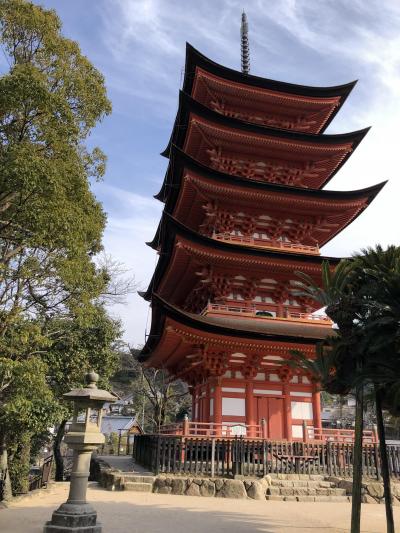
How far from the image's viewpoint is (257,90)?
21.2 metres

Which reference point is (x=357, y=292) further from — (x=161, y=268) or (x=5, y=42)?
(x=161, y=268)

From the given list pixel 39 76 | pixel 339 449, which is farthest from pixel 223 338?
pixel 39 76

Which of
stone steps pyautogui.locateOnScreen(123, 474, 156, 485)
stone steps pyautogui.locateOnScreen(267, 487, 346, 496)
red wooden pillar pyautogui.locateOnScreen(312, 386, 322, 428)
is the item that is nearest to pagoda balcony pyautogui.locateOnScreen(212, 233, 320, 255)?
red wooden pillar pyautogui.locateOnScreen(312, 386, 322, 428)

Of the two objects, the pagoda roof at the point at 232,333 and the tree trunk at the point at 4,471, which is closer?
the pagoda roof at the point at 232,333

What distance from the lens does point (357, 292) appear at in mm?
8836

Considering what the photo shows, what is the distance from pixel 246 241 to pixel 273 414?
Answer: 7255 mm

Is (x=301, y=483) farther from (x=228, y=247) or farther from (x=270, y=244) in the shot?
(x=270, y=244)

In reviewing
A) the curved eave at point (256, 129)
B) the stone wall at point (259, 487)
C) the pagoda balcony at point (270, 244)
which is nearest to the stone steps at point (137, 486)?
the stone wall at point (259, 487)

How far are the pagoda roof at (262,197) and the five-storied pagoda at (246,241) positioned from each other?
0.16 ft

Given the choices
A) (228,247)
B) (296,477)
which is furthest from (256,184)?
(296,477)

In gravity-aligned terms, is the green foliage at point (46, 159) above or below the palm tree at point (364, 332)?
above

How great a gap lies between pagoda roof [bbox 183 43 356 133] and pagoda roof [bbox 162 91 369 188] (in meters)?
2.04

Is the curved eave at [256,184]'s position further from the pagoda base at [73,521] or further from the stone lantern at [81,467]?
the pagoda base at [73,521]

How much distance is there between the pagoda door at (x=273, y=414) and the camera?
16375mm
